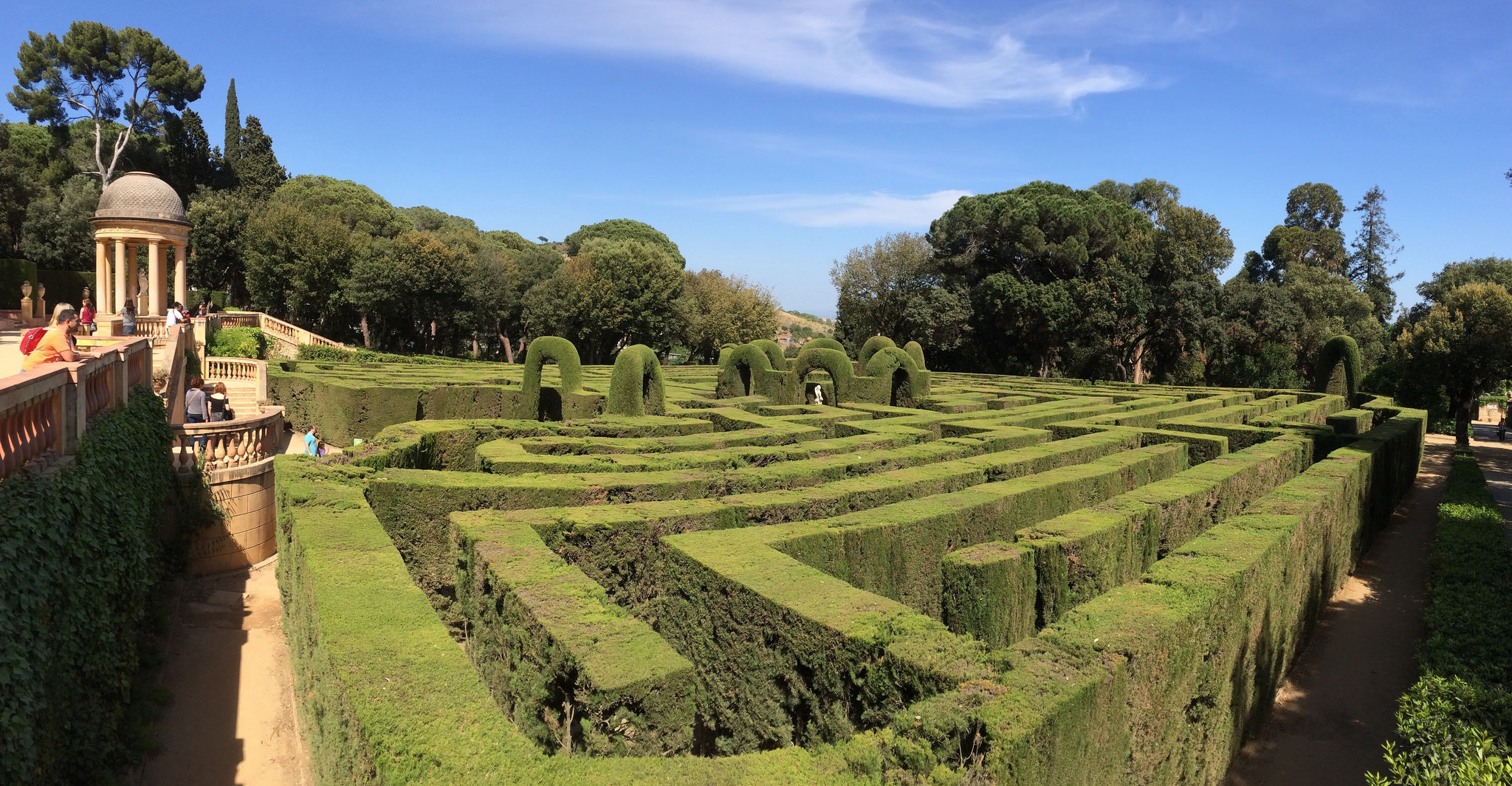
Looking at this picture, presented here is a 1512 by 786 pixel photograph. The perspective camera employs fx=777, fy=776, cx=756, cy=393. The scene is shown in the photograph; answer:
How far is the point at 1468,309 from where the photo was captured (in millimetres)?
31109

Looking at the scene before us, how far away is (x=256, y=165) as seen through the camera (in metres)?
66.1

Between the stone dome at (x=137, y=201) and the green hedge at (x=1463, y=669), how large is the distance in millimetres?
36724

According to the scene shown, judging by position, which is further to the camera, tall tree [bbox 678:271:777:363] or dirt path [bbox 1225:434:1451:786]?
tall tree [bbox 678:271:777:363]

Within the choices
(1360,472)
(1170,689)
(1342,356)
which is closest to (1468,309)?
(1342,356)

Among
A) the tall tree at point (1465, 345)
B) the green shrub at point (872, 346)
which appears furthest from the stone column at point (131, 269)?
the tall tree at point (1465, 345)

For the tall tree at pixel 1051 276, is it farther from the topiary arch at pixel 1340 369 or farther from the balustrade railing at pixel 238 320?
the balustrade railing at pixel 238 320

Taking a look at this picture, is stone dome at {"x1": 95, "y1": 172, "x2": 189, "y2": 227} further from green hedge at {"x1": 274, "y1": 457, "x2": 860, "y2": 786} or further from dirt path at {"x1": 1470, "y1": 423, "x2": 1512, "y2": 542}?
dirt path at {"x1": 1470, "y1": 423, "x2": 1512, "y2": 542}

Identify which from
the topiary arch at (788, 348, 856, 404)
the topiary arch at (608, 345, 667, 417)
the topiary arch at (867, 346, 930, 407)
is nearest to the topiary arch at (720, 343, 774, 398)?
the topiary arch at (788, 348, 856, 404)

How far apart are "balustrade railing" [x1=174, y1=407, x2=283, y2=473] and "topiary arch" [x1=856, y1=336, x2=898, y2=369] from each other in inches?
699

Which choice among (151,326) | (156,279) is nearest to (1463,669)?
(151,326)

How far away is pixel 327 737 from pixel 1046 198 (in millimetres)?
53582

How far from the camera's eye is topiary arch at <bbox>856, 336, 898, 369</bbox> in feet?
88.3

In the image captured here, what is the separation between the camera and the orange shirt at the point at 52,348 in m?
9.80

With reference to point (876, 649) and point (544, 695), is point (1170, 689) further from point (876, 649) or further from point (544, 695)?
point (544, 695)
